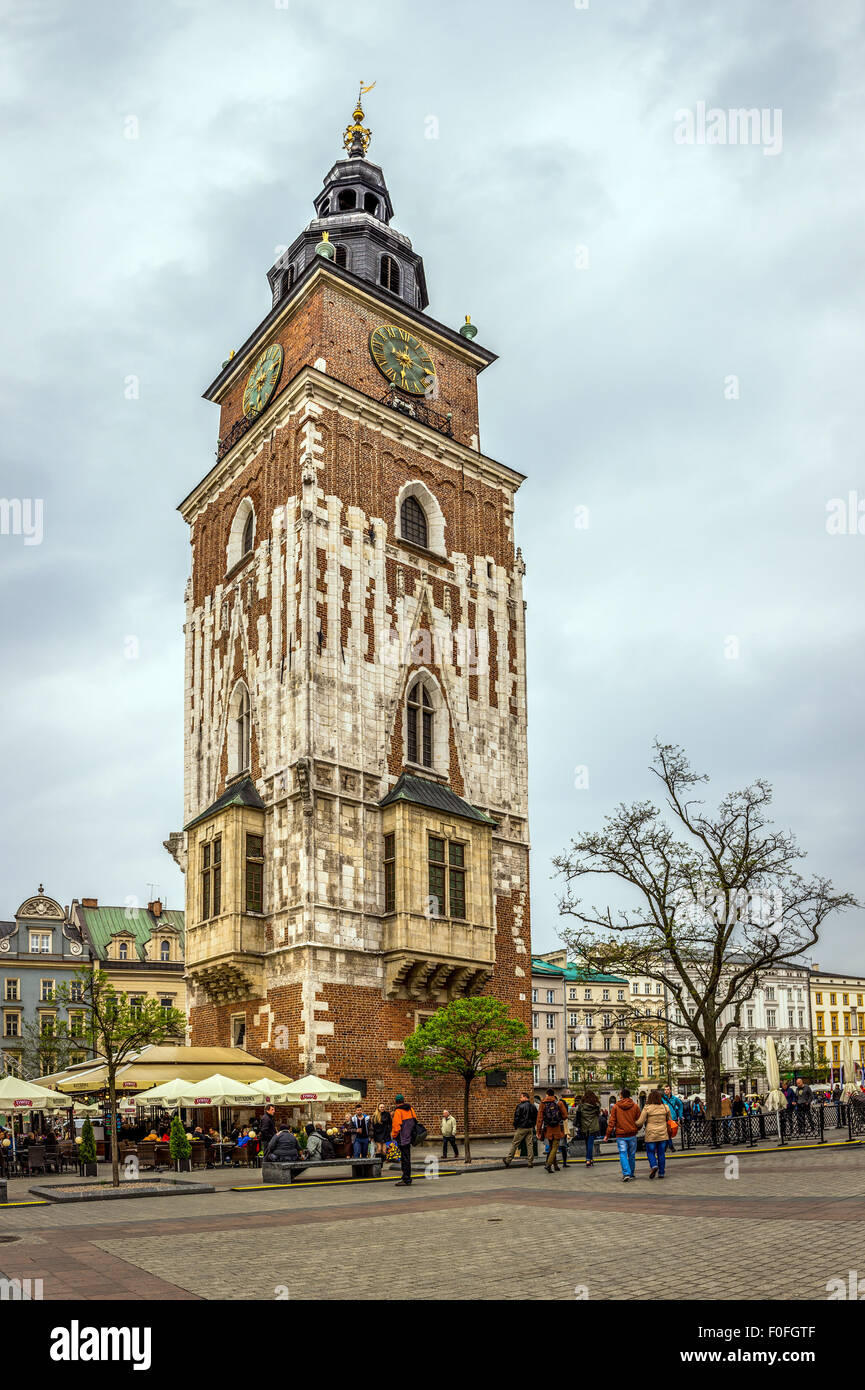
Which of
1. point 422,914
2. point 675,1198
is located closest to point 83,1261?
point 675,1198

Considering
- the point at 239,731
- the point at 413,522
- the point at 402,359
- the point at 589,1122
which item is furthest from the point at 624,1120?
→ the point at 402,359

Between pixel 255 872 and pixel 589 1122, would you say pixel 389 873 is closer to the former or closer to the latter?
pixel 255 872

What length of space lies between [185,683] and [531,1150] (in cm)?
2512

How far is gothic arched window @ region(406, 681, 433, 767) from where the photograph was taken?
39000 mm

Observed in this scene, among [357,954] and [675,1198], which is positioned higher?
[357,954]

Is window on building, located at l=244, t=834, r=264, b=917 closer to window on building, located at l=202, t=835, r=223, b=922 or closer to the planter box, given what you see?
window on building, located at l=202, t=835, r=223, b=922

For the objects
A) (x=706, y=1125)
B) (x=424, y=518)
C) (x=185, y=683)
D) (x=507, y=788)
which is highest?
(x=424, y=518)

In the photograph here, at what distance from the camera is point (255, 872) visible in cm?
3662

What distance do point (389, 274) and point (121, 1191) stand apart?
3641 cm

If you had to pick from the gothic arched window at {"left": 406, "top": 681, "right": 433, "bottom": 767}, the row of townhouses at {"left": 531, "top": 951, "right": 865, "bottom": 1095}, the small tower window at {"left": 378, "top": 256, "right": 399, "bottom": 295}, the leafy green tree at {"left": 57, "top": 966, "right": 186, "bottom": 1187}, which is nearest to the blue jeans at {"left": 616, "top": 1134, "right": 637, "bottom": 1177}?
the leafy green tree at {"left": 57, "top": 966, "right": 186, "bottom": 1187}

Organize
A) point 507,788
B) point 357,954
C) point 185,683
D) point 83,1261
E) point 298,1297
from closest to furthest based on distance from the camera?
point 298,1297 < point 83,1261 < point 357,954 < point 507,788 < point 185,683

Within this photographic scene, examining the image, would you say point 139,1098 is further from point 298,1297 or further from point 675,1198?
point 298,1297

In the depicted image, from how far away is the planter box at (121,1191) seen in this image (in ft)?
68.9

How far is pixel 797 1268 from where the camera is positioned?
9891 millimetres
